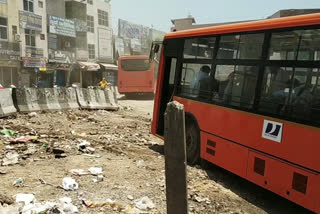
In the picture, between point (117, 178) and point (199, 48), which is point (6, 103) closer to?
point (117, 178)

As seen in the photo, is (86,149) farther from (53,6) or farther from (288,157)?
(53,6)

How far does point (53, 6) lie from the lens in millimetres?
38125

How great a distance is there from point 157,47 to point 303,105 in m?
4.83

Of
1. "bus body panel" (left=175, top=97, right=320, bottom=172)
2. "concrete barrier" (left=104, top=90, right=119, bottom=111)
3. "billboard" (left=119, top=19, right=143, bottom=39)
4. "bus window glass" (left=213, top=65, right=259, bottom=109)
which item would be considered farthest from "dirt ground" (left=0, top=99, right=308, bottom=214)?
"billboard" (left=119, top=19, right=143, bottom=39)

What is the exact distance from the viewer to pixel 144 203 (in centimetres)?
455

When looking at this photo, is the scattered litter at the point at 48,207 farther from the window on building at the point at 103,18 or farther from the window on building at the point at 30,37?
the window on building at the point at 103,18

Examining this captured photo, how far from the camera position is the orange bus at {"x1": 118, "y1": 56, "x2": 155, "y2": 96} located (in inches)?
1000

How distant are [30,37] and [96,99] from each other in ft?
74.3

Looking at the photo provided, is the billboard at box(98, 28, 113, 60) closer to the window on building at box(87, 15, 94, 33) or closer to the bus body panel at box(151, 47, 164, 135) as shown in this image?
the window on building at box(87, 15, 94, 33)

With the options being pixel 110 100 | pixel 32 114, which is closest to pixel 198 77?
pixel 32 114

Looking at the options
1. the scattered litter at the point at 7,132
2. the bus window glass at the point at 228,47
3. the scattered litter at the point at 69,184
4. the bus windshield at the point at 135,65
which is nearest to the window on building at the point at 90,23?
the bus windshield at the point at 135,65

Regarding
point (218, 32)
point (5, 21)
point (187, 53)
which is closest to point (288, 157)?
point (218, 32)

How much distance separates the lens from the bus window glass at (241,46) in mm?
5203

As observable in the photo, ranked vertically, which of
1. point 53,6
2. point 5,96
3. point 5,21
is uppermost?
point 53,6
